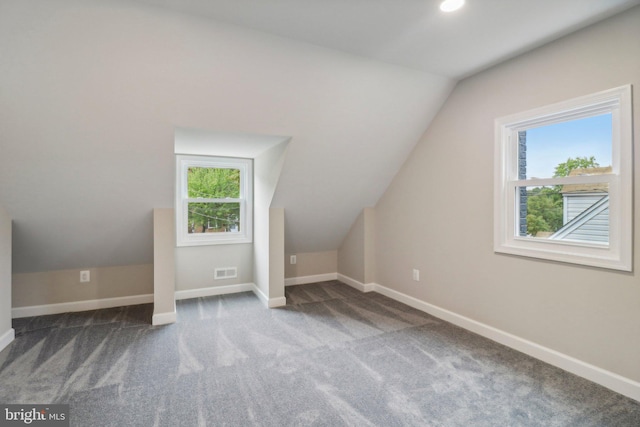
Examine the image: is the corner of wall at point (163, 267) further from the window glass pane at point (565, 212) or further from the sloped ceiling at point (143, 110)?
the window glass pane at point (565, 212)

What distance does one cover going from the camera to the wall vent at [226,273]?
4156 millimetres

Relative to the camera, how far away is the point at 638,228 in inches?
77.0

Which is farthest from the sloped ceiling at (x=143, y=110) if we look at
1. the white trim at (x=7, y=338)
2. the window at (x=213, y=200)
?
the white trim at (x=7, y=338)

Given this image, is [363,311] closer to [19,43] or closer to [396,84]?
[396,84]

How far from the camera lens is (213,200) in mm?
4121

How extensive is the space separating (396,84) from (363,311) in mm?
2363

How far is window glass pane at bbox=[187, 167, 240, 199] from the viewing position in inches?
158

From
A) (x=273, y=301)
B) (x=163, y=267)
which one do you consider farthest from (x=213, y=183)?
(x=273, y=301)

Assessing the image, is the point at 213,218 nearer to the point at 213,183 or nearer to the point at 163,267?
the point at 213,183

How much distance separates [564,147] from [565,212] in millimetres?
494

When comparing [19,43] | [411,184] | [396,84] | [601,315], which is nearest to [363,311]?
[411,184]

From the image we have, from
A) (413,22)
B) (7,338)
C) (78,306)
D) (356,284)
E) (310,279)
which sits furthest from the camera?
(310,279)

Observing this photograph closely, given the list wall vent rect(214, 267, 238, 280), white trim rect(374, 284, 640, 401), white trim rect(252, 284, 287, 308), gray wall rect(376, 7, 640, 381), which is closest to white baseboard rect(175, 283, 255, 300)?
wall vent rect(214, 267, 238, 280)

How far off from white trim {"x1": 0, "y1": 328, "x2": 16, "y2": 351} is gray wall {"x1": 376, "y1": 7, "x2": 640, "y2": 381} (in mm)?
3791
